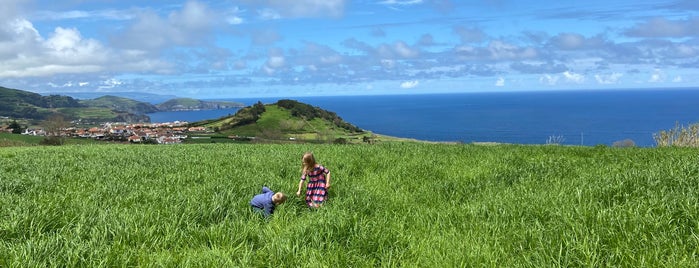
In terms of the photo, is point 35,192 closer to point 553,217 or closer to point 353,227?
point 353,227

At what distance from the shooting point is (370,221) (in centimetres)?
734

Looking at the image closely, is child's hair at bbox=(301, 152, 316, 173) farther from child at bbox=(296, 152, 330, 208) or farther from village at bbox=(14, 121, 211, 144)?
village at bbox=(14, 121, 211, 144)

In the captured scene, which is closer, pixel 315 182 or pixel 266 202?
pixel 266 202

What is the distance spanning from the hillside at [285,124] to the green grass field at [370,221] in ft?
350

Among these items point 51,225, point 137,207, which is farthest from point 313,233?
point 51,225

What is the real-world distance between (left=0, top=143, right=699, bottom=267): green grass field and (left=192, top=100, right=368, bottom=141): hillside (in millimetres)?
106813

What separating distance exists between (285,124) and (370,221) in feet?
444

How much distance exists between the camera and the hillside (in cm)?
12651

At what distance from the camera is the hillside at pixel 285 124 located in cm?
12651

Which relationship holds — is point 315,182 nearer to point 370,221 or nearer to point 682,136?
point 370,221

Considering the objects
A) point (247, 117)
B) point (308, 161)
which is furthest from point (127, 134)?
point (308, 161)

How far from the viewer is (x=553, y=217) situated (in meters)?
6.72

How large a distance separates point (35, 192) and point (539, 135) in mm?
182325

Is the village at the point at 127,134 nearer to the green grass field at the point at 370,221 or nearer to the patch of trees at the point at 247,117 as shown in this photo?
the patch of trees at the point at 247,117
